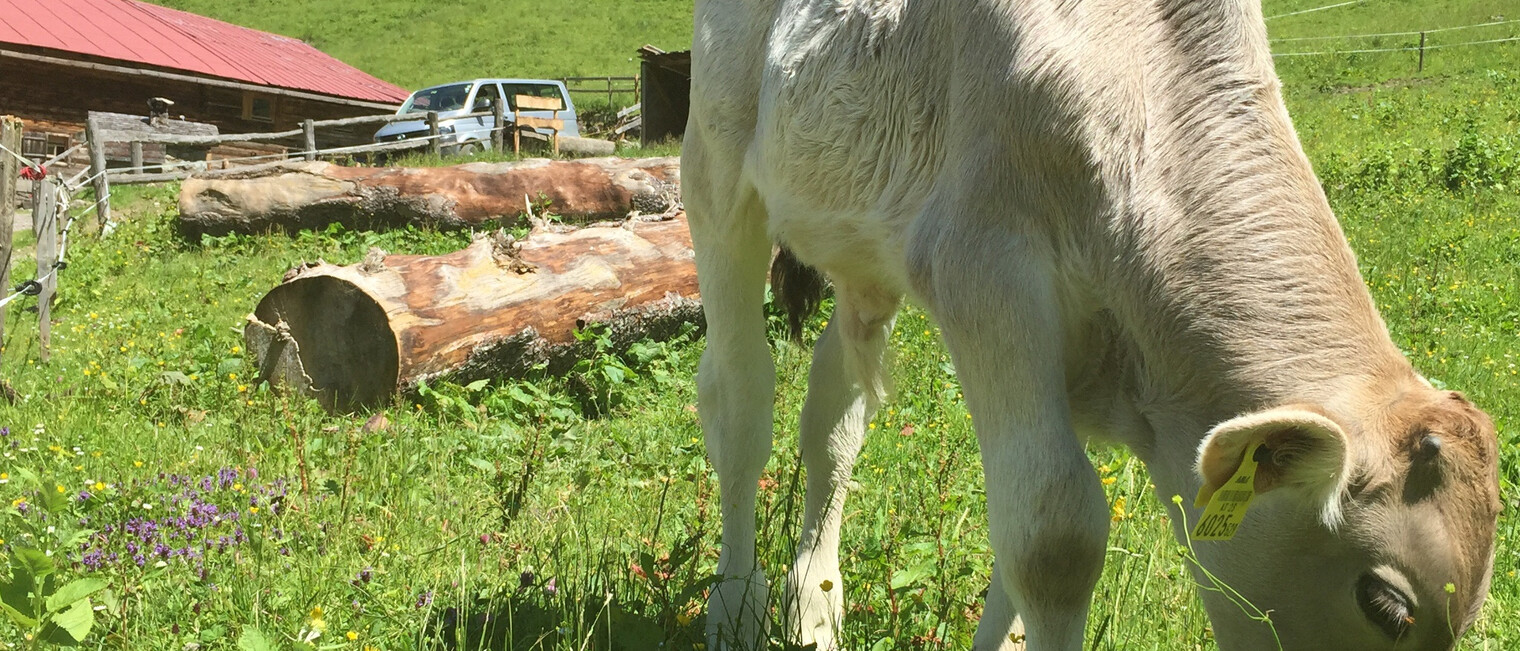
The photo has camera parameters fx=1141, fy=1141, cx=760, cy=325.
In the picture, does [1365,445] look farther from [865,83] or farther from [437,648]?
[437,648]

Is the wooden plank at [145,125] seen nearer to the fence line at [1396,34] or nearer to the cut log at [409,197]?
the cut log at [409,197]

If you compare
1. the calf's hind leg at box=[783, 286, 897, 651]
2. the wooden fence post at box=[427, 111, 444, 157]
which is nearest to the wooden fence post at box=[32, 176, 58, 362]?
the calf's hind leg at box=[783, 286, 897, 651]

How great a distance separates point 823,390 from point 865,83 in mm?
1324

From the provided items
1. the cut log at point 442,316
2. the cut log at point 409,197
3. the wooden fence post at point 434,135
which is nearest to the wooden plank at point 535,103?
the wooden fence post at point 434,135

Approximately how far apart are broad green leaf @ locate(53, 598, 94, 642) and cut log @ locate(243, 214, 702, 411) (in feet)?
12.7

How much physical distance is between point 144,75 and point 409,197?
15.3 m

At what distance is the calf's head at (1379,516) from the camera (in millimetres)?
1945

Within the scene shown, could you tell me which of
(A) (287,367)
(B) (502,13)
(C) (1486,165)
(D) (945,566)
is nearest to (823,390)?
(D) (945,566)

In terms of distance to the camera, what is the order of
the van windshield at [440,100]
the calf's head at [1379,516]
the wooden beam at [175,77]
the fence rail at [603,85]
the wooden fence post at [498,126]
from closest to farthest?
the calf's head at [1379,516] → the wooden beam at [175,77] → the wooden fence post at [498,126] → the van windshield at [440,100] → the fence rail at [603,85]

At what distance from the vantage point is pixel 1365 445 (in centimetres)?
200

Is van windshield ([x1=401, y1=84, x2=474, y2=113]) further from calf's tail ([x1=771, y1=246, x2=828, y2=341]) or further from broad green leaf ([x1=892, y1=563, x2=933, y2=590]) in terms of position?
broad green leaf ([x1=892, y1=563, x2=933, y2=590])

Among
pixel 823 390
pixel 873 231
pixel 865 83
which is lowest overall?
pixel 823 390

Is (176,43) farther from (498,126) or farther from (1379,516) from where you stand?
(1379,516)

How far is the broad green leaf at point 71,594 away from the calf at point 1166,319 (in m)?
1.70
